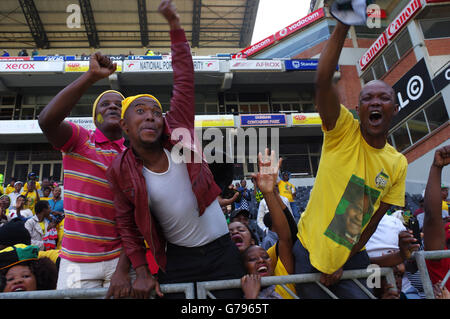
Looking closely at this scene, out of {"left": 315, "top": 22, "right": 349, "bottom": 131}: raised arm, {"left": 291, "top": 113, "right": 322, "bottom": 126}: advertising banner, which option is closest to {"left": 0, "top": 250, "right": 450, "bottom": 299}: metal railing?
{"left": 315, "top": 22, "right": 349, "bottom": 131}: raised arm

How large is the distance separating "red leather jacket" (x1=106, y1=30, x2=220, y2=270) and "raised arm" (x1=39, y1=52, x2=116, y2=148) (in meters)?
0.35

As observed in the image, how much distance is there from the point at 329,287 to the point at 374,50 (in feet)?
52.0

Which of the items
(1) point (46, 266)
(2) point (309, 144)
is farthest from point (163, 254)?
(2) point (309, 144)

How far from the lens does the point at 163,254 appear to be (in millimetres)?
1843

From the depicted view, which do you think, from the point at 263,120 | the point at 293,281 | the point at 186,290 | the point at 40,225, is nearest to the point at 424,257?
the point at 293,281

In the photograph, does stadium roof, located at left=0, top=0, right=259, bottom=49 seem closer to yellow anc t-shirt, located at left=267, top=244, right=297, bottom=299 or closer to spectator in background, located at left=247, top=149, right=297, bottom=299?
spectator in background, located at left=247, top=149, right=297, bottom=299

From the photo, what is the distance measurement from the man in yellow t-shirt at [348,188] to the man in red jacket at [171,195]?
0.47 m

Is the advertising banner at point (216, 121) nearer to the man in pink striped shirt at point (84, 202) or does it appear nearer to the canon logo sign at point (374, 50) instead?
the canon logo sign at point (374, 50)

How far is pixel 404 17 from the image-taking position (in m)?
12.9

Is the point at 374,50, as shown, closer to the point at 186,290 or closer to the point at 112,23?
the point at 186,290

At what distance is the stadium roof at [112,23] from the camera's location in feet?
68.2

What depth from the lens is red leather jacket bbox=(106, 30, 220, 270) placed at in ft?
5.69
